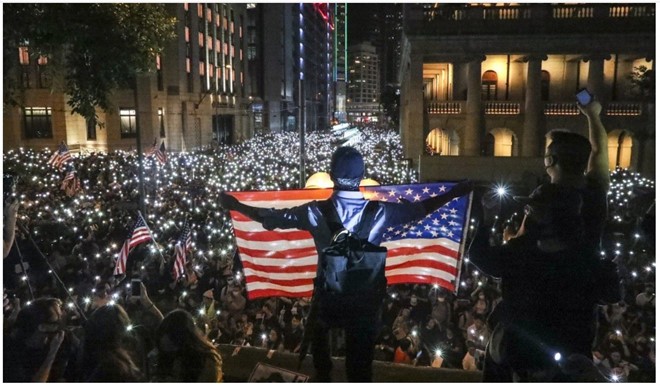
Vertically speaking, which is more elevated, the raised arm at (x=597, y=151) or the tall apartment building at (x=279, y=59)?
the tall apartment building at (x=279, y=59)

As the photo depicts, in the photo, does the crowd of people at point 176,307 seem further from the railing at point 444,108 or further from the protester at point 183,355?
the railing at point 444,108

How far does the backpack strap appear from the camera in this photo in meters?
3.86

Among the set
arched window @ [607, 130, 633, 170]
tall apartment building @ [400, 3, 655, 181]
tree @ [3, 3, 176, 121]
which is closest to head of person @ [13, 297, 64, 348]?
tree @ [3, 3, 176, 121]

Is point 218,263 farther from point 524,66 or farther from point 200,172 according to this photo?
point 524,66

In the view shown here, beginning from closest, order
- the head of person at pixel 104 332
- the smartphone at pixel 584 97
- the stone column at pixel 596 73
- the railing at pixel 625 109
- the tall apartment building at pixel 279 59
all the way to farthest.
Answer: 1. the smartphone at pixel 584 97
2. the head of person at pixel 104 332
3. the stone column at pixel 596 73
4. the railing at pixel 625 109
5. the tall apartment building at pixel 279 59

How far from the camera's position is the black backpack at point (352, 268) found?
381 centimetres

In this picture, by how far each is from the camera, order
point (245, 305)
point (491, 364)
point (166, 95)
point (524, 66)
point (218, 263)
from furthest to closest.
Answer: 1. point (166, 95)
2. point (524, 66)
3. point (218, 263)
4. point (245, 305)
5. point (491, 364)

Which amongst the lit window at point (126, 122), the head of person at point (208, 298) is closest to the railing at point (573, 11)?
the head of person at point (208, 298)

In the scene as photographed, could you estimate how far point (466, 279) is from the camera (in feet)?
36.4

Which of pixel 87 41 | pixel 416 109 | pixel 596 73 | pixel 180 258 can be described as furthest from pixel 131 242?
pixel 596 73

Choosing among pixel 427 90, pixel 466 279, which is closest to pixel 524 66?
pixel 427 90

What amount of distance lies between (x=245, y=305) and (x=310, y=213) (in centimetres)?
659

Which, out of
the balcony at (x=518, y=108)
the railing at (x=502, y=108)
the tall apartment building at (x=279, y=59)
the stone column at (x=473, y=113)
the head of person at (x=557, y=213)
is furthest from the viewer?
the tall apartment building at (x=279, y=59)

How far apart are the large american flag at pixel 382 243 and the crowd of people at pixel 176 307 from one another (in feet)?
1.53
